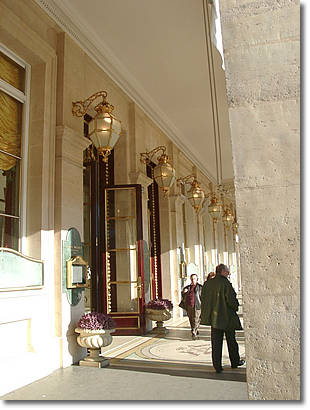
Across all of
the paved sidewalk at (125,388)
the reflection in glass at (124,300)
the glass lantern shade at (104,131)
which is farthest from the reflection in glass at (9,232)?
the reflection in glass at (124,300)

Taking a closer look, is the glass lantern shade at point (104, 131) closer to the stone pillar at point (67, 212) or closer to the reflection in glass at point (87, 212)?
the stone pillar at point (67, 212)

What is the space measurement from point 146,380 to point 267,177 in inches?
161

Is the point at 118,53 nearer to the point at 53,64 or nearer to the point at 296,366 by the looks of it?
the point at 53,64

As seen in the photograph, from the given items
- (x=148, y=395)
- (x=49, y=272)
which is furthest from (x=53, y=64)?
(x=148, y=395)

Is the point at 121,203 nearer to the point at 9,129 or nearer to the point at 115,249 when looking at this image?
the point at 115,249

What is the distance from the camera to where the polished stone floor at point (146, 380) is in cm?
455

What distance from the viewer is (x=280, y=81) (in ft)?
6.57

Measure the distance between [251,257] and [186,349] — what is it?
232 inches

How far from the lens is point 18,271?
5453 millimetres

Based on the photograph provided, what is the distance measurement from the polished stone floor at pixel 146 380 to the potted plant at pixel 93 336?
180 millimetres

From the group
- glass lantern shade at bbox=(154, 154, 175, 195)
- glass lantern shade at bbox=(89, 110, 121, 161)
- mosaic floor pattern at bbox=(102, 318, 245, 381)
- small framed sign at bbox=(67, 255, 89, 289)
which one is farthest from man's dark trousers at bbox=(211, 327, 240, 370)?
glass lantern shade at bbox=(154, 154, 175, 195)

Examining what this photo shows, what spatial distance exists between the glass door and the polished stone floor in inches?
63.2

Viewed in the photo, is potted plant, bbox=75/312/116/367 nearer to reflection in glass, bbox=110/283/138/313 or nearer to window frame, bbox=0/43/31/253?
window frame, bbox=0/43/31/253

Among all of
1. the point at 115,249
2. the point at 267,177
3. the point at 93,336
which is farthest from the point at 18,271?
the point at 267,177
